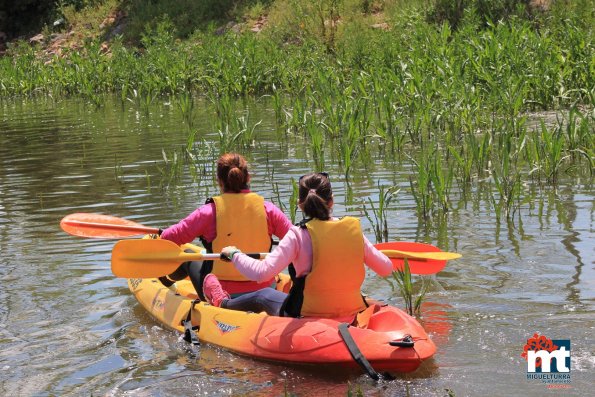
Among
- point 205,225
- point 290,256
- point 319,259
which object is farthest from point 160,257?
point 319,259

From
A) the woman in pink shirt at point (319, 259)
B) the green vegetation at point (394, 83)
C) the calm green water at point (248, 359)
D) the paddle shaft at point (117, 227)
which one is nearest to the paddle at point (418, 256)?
the calm green water at point (248, 359)

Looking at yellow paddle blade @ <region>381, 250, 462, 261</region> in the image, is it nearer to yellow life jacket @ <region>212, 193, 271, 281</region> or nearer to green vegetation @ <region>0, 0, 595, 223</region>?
yellow life jacket @ <region>212, 193, 271, 281</region>

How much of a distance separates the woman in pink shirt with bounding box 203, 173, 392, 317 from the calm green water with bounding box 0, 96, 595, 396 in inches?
16.2

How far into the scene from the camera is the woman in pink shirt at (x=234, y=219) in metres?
6.46

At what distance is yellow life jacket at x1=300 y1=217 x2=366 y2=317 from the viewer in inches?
223

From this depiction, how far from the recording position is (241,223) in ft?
21.3

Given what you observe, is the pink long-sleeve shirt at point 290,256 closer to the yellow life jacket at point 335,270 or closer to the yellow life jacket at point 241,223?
the yellow life jacket at point 335,270

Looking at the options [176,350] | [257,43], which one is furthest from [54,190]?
[257,43]

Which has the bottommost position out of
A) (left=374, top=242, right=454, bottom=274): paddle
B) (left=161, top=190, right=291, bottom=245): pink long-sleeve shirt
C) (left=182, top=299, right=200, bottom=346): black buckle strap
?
(left=182, top=299, right=200, bottom=346): black buckle strap

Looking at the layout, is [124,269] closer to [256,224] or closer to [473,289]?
[256,224]

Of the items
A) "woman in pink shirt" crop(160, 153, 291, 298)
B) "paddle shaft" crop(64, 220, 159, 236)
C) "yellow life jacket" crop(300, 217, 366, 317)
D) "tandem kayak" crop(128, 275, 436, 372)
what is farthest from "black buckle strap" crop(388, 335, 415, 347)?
"paddle shaft" crop(64, 220, 159, 236)

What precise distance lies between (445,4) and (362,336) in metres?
14.4

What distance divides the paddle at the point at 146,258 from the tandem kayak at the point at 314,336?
0.88 ft

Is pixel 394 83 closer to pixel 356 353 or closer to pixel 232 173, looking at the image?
pixel 232 173
